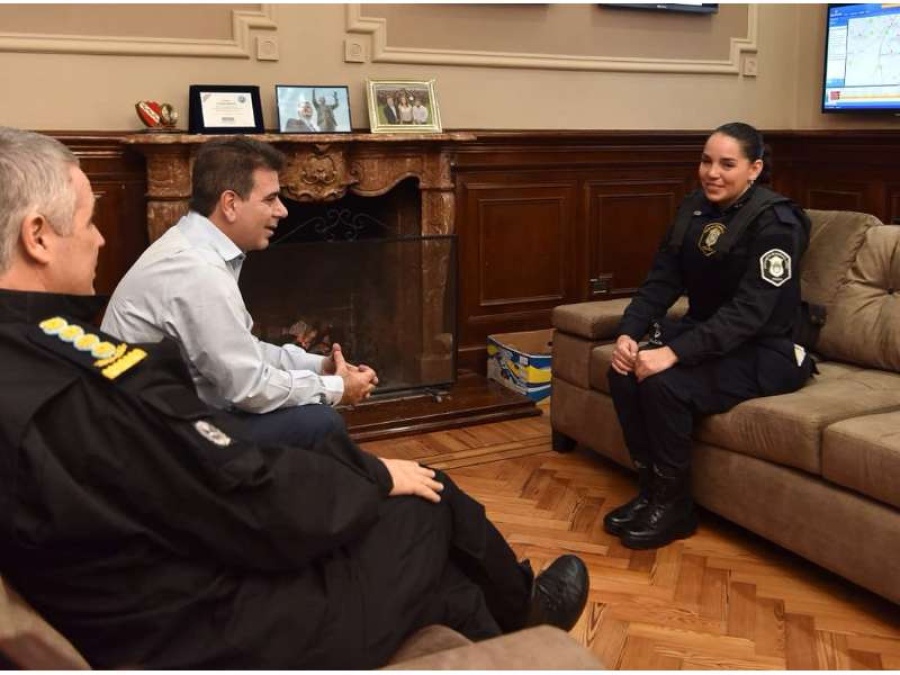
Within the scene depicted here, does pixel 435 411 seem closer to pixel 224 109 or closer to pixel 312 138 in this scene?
pixel 312 138

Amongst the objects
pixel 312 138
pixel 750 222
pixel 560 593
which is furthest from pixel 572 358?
pixel 560 593

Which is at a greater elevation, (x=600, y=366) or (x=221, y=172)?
(x=221, y=172)

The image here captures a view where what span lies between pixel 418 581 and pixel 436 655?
0.72ft

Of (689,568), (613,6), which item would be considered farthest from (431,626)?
(613,6)

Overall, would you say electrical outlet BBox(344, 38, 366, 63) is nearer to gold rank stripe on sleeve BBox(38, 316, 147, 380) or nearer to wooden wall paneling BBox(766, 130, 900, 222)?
→ wooden wall paneling BBox(766, 130, 900, 222)

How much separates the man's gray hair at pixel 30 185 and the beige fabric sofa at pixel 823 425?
71.8 inches

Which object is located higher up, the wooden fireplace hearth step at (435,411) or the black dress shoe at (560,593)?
the black dress shoe at (560,593)

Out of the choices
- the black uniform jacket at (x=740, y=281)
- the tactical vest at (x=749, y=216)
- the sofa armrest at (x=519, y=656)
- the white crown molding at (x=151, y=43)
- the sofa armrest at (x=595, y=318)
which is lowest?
the sofa armrest at (x=519, y=656)

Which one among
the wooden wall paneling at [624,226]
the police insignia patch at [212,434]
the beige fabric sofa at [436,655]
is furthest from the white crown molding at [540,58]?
the beige fabric sofa at [436,655]

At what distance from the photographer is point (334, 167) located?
3734 mm

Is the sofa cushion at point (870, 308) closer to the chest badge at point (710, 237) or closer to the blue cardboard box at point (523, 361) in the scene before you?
the chest badge at point (710, 237)

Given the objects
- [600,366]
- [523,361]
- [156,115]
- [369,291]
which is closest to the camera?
[600,366]

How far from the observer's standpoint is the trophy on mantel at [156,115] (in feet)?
11.3

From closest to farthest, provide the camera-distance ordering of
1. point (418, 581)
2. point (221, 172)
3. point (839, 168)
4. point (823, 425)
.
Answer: point (418, 581) < point (221, 172) < point (823, 425) < point (839, 168)
